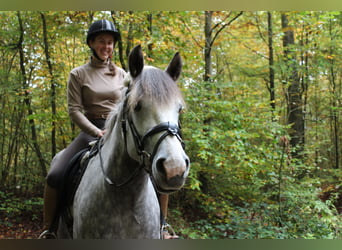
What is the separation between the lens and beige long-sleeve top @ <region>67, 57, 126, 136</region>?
200 centimetres

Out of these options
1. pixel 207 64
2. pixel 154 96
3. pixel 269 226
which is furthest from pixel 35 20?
pixel 269 226

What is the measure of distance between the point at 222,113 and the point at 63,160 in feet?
9.64

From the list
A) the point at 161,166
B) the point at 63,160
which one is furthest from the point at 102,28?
the point at 161,166

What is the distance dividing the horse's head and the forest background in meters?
2.60

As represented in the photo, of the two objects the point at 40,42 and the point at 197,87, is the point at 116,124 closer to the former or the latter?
the point at 197,87

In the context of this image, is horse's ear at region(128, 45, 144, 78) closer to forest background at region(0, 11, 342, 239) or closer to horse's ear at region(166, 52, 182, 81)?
horse's ear at region(166, 52, 182, 81)

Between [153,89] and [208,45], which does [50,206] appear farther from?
[208,45]

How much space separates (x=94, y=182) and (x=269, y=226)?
3.63 metres

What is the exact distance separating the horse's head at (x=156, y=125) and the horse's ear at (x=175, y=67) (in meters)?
0.09

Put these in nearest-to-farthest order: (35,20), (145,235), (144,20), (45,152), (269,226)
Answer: (145,235), (269,226), (144,20), (35,20), (45,152)

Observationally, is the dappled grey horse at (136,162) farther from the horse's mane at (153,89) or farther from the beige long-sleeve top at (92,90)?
the beige long-sleeve top at (92,90)

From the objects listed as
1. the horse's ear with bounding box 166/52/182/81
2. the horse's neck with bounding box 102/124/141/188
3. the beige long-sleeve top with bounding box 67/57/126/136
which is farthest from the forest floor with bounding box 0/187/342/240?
the horse's ear with bounding box 166/52/182/81

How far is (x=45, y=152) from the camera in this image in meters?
6.41

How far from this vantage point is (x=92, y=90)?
2004mm
